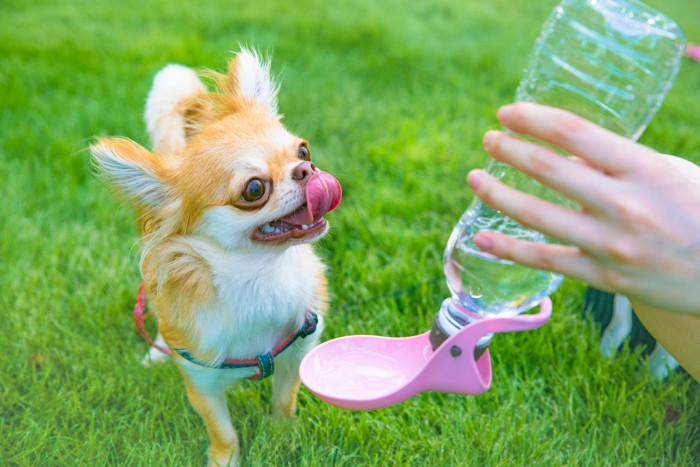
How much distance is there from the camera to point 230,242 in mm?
1663

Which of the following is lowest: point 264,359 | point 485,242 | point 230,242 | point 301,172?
point 264,359

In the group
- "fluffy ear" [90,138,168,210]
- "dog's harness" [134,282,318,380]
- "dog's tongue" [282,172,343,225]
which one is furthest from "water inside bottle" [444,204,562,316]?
"fluffy ear" [90,138,168,210]

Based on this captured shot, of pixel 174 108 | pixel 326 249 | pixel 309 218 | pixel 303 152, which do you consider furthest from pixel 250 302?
pixel 326 249

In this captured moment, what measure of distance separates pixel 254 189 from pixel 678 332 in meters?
1.11

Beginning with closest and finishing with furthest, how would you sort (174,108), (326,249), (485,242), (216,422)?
(485,242), (216,422), (174,108), (326,249)

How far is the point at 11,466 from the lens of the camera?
187cm

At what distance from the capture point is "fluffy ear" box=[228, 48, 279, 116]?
1956mm

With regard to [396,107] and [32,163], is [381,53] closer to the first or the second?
[396,107]

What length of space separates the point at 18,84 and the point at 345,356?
354 centimetres

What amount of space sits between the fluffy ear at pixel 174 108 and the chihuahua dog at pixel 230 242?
8.8 inches

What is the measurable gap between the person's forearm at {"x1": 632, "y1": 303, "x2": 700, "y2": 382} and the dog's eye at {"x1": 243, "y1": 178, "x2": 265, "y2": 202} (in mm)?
1015

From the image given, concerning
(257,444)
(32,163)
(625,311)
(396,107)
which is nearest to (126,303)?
(257,444)

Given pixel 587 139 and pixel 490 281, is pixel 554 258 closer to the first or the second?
pixel 587 139

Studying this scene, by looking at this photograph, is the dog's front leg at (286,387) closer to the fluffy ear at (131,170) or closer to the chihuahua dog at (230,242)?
the chihuahua dog at (230,242)
